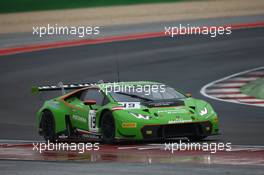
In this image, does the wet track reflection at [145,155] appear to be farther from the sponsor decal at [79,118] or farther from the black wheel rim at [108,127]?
the sponsor decal at [79,118]

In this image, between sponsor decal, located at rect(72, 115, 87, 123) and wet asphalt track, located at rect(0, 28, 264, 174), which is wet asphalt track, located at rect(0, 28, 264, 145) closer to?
wet asphalt track, located at rect(0, 28, 264, 174)

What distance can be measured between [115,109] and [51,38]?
18.8 meters

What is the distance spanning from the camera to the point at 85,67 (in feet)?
92.9

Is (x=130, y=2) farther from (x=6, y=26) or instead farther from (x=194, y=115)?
(x=194, y=115)

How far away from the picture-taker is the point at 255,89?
2292 cm

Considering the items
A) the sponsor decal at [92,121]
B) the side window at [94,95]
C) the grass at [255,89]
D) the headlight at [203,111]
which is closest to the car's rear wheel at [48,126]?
the side window at [94,95]

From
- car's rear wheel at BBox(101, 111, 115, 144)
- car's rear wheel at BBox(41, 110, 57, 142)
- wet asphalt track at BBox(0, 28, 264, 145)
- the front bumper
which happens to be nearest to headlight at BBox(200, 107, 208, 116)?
the front bumper

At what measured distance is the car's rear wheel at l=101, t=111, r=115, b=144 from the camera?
52.6 feet

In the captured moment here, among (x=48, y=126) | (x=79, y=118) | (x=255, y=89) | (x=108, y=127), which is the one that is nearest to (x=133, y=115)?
(x=108, y=127)

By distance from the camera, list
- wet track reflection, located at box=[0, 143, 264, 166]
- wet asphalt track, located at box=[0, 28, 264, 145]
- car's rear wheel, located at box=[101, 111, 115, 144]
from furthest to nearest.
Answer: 1. wet asphalt track, located at box=[0, 28, 264, 145]
2. car's rear wheel, located at box=[101, 111, 115, 144]
3. wet track reflection, located at box=[0, 143, 264, 166]

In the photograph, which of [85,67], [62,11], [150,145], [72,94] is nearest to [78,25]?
[62,11]

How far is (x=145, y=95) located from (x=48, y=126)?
2.30 meters

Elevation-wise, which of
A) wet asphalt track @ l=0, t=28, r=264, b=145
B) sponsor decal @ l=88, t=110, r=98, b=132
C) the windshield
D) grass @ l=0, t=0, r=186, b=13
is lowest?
sponsor decal @ l=88, t=110, r=98, b=132

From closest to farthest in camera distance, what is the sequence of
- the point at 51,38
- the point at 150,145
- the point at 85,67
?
1. the point at 150,145
2. the point at 85,67
3. the point at 51,38
